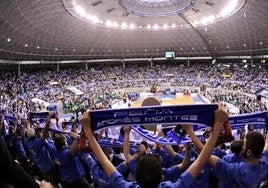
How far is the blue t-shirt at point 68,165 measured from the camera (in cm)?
572

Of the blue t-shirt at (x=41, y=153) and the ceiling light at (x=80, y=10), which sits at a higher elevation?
the ceiling light at (x=80, y=10)

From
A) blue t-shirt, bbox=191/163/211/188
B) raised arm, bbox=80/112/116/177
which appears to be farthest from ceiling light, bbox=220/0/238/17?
raised arm, bbox=80/112/116/177

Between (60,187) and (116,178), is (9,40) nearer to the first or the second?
(60,187)

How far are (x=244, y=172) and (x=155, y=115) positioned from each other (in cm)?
129

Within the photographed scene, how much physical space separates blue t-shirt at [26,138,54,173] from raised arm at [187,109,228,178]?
458cm

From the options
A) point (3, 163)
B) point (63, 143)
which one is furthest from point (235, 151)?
point (3, 163)

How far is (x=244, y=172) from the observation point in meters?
3.68

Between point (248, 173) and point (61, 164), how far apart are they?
3.55m

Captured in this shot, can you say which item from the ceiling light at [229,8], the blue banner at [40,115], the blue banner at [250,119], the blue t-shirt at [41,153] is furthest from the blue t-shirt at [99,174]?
the ceiling light at [229,8]

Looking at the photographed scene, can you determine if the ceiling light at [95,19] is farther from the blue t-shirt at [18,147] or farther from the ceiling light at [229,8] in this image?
the blue t-shirt at [18,147]

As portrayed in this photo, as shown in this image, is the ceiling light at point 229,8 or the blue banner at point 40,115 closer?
the blue banner at point 40,115

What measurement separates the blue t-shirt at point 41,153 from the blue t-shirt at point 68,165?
33.5 inches

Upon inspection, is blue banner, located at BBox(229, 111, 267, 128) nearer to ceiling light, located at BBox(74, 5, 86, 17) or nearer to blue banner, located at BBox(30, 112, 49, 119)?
blue banner, located at BBox(30, 112, 49, 119)

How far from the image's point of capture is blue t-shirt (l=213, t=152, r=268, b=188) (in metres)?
3.68
